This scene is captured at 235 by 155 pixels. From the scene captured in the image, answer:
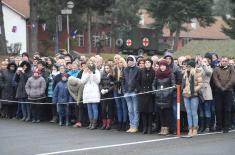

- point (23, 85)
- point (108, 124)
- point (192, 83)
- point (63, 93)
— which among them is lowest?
point (108, 124)

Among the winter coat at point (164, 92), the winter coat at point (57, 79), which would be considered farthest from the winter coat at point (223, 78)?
the winter coat at point (57, 79)

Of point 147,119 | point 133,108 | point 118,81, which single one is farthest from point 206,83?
point 118,81

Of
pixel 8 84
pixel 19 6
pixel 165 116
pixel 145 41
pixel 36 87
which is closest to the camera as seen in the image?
pixel 165 116

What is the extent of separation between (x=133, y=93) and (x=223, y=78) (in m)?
2.27

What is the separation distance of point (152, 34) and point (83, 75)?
3834 centimetres

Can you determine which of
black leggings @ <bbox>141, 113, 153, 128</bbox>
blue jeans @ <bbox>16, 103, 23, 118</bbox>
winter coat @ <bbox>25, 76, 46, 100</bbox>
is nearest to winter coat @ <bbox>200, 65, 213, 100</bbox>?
black leggings @ <bbox>141, 113, 153, 128</bbox>

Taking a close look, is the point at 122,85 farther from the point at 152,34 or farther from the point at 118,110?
the point at 152,34

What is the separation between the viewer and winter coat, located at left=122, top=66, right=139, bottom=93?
47.8 ft

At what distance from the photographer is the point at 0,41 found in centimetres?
4025

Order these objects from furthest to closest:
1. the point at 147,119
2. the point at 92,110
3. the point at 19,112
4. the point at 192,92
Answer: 1. the point at 19,112
2. the point at 92,110
3. the point at 147,119
4. the point at 192,92

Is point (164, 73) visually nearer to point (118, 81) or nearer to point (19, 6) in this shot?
point (118, 81)

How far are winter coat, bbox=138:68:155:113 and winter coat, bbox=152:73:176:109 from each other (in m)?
0.26

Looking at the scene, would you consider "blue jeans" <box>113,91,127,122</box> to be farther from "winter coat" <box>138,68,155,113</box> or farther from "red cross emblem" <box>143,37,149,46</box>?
"red cross emblem" <box>143,37,149,46</box>

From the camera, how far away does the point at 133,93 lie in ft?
48.1
